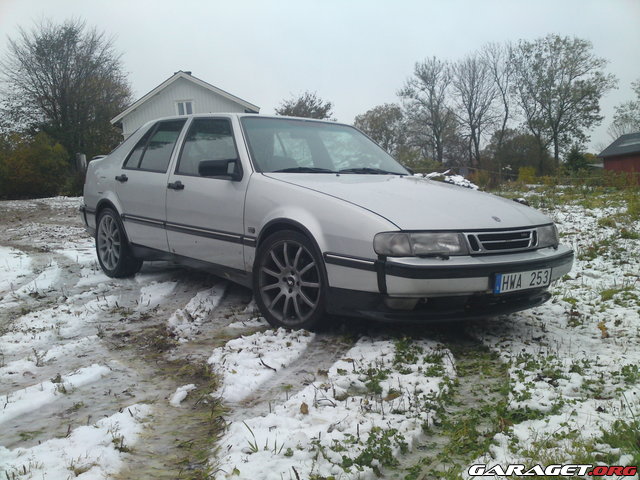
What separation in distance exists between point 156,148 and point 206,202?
131 cm

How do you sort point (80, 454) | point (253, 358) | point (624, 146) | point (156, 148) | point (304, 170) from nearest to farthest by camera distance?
point (80, 454)
point (253, 358)
point (304, 170)
point (156, 148)
point (624, 146)

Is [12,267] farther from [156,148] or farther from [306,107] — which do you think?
[306,107]

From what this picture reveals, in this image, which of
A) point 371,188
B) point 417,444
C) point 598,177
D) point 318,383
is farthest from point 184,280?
point 598,177

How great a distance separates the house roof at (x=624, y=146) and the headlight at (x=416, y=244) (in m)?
45.9

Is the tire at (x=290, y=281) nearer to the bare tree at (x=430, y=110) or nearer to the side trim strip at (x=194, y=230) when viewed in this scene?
the side trim strip at (x=194, y=230)

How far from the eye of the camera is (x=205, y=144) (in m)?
5.25

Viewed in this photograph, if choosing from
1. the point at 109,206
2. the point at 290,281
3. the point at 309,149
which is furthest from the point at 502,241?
the point at 109,206

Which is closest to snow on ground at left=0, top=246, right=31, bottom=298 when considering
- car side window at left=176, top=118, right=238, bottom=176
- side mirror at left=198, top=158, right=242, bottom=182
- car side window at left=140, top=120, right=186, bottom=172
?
car side window at left=140, top=120, right=186, bottom=172

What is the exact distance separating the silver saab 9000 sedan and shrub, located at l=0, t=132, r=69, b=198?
22165mm

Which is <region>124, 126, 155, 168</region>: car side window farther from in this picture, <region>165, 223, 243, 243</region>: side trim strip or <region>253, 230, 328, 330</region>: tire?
<region>253, 230, 328, 330</region>: tire

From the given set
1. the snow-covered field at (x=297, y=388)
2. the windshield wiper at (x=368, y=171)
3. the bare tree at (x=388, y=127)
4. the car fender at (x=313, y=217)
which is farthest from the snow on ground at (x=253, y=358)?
the bare tree at (x=388, y=127)

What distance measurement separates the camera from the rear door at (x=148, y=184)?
5.55 metres

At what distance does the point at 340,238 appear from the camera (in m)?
3.81

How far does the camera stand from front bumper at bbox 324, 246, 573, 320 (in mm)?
3543
